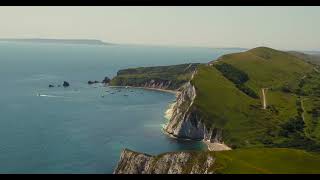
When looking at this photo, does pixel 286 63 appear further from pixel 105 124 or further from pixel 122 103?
pixel 105 124

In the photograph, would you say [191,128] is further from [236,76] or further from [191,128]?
[236,76]

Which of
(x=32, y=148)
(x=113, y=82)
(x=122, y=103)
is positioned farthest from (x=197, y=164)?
(x=113, y=82)

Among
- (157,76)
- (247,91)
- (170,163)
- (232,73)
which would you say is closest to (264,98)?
(247,91)

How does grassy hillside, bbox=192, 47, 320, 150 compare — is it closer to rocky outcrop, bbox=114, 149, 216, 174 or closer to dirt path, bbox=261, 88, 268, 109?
dirt path, bbox=261, 88, 268, 109

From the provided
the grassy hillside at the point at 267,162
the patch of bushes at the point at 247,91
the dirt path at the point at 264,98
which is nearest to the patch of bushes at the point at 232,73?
the patch of bushes at the point at 247,91

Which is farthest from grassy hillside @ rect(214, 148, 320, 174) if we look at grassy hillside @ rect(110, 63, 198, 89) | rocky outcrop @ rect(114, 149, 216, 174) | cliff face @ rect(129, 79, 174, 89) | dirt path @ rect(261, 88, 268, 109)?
cliff face @ rect(129, 79, 174, 89)
